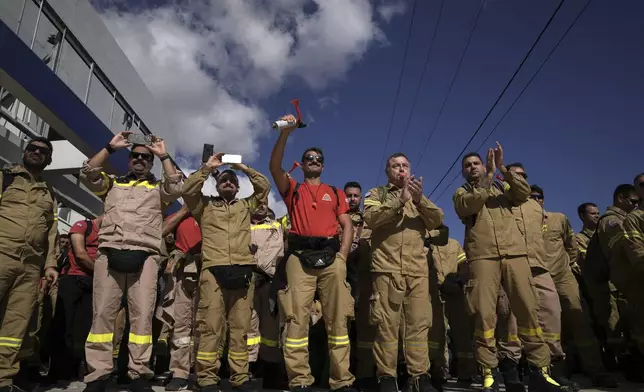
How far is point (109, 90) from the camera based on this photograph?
653 inches

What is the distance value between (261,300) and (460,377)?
2.67 metres

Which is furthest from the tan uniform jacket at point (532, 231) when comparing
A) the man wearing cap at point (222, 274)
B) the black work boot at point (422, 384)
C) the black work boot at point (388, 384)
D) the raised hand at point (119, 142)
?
the raised hand at point (119, 142)

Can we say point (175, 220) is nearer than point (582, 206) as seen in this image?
Yes

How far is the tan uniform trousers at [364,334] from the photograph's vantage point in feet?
15.0

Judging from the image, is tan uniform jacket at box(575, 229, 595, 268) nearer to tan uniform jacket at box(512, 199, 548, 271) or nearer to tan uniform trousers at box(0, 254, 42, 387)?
tan uniform jacket at box(512, 199, 548, 271)

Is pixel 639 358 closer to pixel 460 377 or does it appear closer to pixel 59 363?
pixel 460 377

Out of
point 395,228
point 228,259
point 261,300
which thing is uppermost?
point 395,228

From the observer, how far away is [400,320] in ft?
12.7

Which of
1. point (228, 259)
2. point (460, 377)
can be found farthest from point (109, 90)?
point (460, 377)

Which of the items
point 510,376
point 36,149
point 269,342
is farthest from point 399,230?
point 36,149

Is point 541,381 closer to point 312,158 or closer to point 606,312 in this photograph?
point 606,312

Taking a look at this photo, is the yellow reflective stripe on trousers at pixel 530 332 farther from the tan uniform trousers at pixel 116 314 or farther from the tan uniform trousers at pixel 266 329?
the tan uniform trousers at pixel 116 314

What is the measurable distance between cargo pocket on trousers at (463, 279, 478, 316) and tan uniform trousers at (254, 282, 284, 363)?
6.58 ft

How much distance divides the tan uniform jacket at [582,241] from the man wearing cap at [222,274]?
488 centimetres
